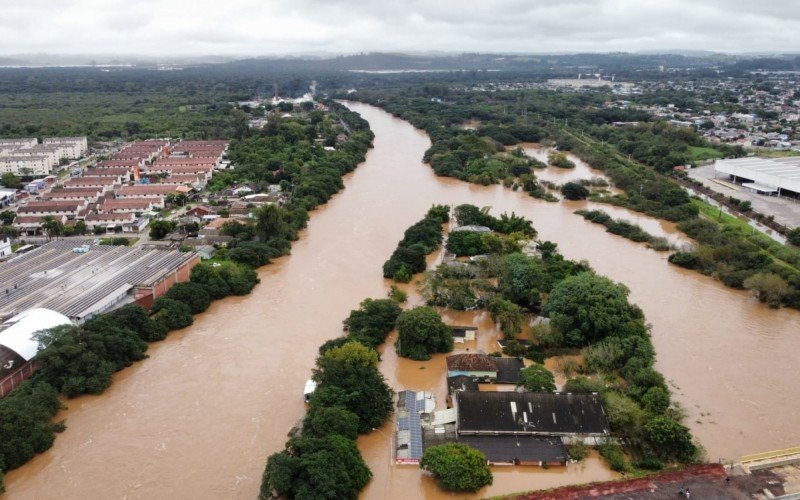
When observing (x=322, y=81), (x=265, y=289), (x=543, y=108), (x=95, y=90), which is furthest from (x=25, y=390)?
(x=322, y=81)

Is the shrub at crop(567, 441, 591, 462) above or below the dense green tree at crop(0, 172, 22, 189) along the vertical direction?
below

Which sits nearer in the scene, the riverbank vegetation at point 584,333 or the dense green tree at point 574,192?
the riverbank vegetation at point 584,333

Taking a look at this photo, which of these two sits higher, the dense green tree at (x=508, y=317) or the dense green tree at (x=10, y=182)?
the dense green tree at (x=10, y=182)

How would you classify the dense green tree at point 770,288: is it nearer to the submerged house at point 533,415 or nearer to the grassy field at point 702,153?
the submerged house at point 533,415

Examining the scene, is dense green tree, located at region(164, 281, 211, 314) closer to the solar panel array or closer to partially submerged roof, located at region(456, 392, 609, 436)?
the solar panel array

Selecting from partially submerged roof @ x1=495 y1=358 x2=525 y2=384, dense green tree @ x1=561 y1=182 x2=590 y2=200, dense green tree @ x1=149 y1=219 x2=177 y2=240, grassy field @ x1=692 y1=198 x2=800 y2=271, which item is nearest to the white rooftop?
grassy field @ x1=692 y1=198 x2=800 y2=271

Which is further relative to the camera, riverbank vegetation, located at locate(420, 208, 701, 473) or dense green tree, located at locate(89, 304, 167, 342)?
dense green tree, located at locate(89, 304, 167, 342)

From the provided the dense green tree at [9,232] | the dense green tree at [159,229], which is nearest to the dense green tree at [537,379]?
the dense green tree at [159,229]

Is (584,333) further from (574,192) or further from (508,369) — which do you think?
(574,192)
